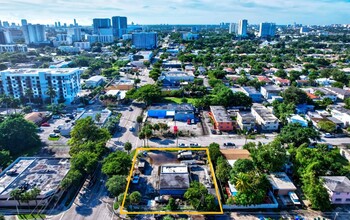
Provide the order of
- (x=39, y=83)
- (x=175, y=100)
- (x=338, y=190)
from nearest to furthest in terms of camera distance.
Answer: (x=338, y=190), (x=39, y=83), (x=175, y=100)

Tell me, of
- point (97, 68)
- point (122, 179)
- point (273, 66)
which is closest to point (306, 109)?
point (122, 179)

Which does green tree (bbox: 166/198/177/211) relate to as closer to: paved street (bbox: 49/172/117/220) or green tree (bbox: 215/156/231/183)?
paved street (bbox: 49/172/117/220)

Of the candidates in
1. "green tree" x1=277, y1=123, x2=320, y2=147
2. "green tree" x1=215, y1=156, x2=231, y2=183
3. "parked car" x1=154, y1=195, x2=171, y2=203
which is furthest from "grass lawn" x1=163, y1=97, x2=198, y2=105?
"parked car" x1=154, y1=195, x2=171, y2=203

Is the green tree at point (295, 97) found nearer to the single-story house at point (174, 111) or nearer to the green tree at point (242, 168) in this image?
the single-story house at point (174, 111)

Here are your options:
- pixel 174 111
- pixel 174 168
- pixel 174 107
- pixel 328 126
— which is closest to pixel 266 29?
pixel 174 107

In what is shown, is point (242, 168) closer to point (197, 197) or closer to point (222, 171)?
point (222, 171)

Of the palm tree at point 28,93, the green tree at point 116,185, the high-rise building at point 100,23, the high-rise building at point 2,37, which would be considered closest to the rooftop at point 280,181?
the green tree at point 116,185
